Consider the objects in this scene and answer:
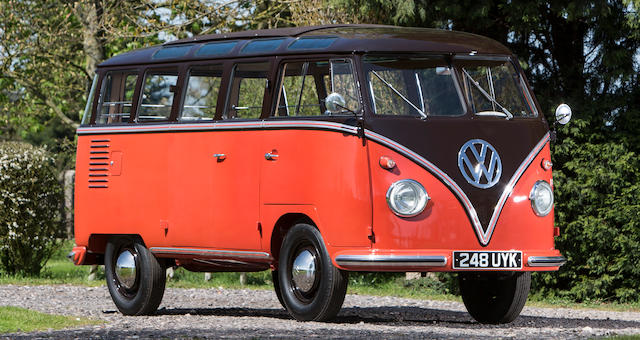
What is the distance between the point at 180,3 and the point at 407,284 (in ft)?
21.4

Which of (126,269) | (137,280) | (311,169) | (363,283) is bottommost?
(363,283)

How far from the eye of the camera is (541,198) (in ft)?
34.0

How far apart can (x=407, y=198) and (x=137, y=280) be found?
377 centimetres

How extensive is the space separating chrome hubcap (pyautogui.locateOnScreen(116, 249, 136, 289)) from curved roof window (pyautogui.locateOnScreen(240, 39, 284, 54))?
106 inches

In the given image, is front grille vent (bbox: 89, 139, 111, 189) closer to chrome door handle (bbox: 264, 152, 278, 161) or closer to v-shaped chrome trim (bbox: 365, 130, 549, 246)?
chrome door handle (bbox: 264, 152, 278, 161)

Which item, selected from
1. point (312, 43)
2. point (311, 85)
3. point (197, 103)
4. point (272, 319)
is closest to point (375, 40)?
point (312, 43)

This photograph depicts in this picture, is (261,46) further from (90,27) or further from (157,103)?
(90,27)

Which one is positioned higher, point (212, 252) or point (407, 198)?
point (407, 198)

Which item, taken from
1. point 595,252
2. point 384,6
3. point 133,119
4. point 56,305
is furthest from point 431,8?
point 56,305

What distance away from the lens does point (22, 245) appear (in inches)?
712

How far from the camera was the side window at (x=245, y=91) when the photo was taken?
36.3ft

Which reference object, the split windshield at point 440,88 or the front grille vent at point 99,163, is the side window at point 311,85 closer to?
the split windshield at point 440,88

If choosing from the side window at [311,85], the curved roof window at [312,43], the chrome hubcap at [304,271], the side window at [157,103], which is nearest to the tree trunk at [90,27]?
the side window at [157,103]

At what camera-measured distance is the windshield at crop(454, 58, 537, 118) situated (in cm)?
1049
